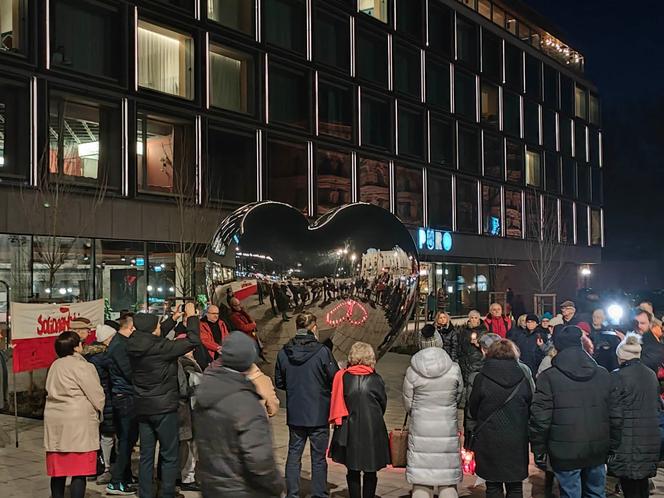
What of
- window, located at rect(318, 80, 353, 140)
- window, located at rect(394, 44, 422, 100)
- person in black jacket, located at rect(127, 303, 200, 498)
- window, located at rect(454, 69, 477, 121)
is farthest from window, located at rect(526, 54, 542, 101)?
person in black jacket, located at rect(127, 303, 200, 498)

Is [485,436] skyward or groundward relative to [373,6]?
groundward

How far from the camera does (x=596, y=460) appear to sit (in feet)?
19.3

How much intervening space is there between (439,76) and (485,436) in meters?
32.5

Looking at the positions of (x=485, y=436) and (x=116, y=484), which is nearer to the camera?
(x=485, y=436)

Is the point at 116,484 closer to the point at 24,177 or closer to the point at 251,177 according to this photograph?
the point at 24,177

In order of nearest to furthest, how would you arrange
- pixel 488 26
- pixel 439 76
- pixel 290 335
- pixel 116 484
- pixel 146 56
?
pixel 116 484 < pixel 290 335 < pixel 146 56 < pixel 439 76 < pixel 488 26

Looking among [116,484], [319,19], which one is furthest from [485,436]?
[319,19]

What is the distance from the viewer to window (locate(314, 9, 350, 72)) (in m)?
29.2

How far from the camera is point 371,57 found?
32.0 meters

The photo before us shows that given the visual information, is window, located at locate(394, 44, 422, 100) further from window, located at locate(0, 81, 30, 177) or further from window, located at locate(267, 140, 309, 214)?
window, located at locate(0, 81, 30, 177)

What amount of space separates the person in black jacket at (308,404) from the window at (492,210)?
1301 inches

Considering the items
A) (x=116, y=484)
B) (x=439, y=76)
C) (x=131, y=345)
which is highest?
(x=439, y=76)

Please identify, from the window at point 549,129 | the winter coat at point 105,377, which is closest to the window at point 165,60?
the winter coat at point 105,377

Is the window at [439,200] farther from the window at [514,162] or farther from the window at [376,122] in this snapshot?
the window at [514,162]
